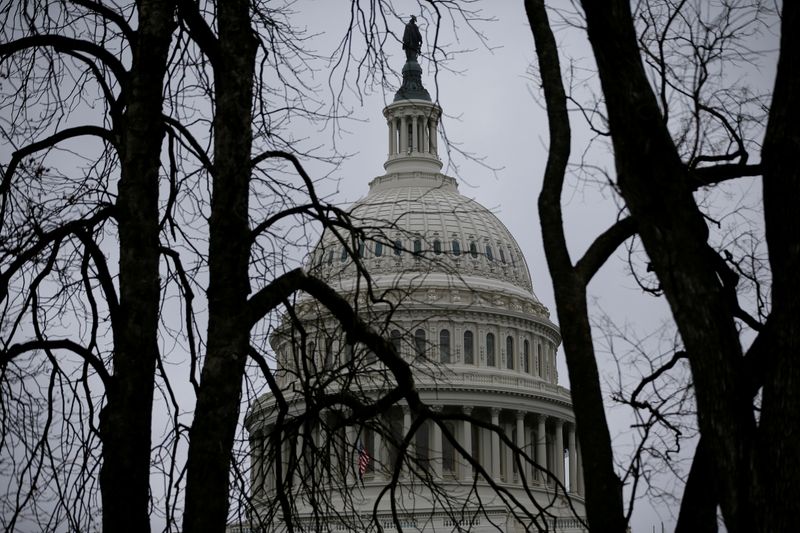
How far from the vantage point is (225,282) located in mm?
9938

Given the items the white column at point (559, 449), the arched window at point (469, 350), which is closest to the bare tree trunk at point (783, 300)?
the white column at point (559, 449)

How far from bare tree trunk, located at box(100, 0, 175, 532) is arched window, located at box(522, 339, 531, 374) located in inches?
3805

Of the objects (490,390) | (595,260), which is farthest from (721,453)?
(490,390)

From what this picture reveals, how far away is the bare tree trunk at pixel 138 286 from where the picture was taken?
400 inches

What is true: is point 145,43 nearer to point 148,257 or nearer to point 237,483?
point 148,257

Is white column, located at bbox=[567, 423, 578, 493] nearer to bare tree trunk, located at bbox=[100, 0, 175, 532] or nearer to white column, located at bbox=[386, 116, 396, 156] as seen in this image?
white column, located at bbox=[386, 116, 396, 156]

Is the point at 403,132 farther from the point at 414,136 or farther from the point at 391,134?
the point at 414,136

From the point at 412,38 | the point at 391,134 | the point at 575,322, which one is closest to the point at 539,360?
the point at 391,134

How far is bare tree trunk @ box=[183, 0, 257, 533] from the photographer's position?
9602 mm

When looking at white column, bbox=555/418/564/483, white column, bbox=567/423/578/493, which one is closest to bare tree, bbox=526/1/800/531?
white column, bbox=555/418/564/483

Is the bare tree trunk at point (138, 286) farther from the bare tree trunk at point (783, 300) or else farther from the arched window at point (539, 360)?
the arched window at point (539, 360)

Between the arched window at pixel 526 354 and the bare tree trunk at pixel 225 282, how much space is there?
96942 millimetres

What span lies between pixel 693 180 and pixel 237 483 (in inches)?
203

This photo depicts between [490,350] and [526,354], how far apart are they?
3918 millimetres
